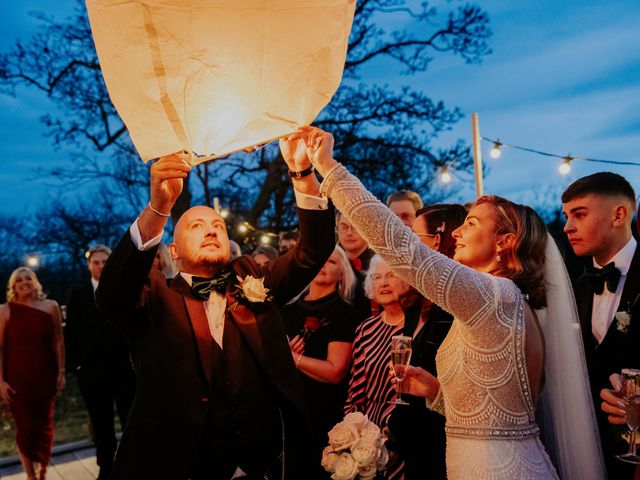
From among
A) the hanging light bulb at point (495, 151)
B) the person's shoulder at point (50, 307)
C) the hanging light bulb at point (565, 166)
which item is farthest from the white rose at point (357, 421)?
the hanging light bulb at point (495, 151)

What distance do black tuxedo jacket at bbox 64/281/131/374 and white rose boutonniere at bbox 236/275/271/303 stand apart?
3508 mm

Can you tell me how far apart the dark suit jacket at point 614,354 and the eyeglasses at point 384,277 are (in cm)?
110

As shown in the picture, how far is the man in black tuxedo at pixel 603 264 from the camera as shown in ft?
9.86

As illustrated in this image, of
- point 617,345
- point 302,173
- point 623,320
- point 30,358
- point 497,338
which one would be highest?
point 302,173

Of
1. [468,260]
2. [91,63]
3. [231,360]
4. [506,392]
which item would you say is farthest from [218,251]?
[91,63]

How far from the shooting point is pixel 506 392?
2.11 meters

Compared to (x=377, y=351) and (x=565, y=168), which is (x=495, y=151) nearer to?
(x=565, y=168)

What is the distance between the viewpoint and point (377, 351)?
3.44 meters

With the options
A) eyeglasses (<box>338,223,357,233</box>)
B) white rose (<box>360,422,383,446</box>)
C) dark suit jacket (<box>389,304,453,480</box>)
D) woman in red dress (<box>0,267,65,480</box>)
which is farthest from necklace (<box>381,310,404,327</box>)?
woman in red dress (<box>0,267,65,480</box>)

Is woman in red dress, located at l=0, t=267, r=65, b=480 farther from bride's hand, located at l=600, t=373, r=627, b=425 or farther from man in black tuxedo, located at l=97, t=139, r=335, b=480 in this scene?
bride's hand, located at l=600, t=373, r=627, b=425

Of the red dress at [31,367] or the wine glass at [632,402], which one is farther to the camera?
the red dress at [31,367]

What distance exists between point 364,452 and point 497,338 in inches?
35.4

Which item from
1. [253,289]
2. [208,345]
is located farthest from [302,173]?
[208,345]

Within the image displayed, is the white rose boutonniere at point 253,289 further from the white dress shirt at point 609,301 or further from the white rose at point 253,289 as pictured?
the white dress shirt at point 609,301
